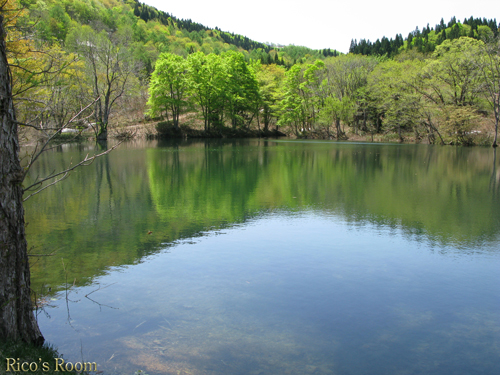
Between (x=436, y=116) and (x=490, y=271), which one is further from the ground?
(x=436, y=116)

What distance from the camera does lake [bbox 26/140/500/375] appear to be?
3949 millimetres

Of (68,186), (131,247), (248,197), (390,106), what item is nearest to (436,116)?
(390,106)

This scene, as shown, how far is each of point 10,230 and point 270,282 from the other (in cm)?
354

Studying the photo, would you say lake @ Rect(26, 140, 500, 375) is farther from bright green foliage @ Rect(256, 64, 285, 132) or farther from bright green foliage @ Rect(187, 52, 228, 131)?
bright green foliage @ Rect(256, 64, 285, 132)

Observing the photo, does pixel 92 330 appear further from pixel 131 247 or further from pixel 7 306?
pixel 131 247

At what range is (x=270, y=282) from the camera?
18.6ft

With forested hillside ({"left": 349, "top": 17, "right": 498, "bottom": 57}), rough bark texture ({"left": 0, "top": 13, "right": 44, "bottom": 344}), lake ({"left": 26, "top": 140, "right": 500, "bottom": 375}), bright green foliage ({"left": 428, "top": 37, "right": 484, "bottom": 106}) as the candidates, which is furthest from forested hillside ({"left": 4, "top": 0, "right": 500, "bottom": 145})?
rough bark texture ({"left": 0, "top": 13, "right": 44, "bottom": 344})

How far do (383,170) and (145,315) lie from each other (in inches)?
657

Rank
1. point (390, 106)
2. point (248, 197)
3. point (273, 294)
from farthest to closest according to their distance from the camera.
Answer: point (390, 106) → point (248, 197) → point (273, 294)

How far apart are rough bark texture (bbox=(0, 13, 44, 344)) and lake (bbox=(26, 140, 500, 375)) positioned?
0.73 meters

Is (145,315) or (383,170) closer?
(145,315)

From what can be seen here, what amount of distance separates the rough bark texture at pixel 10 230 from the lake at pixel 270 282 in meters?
0.73

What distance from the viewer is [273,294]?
17.3 feet

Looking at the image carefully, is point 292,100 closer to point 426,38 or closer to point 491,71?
point 491,71
